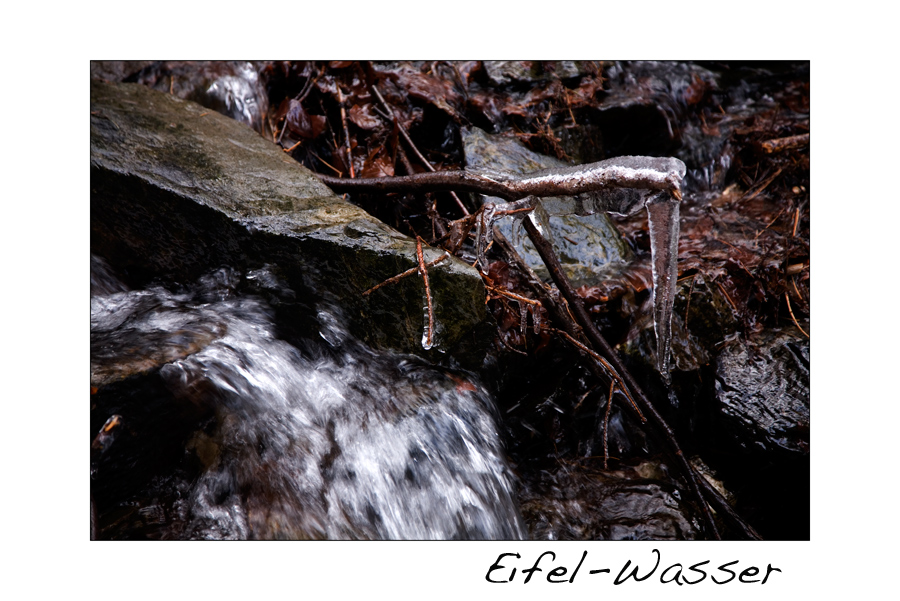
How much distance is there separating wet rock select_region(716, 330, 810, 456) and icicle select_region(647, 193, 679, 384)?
851 mm

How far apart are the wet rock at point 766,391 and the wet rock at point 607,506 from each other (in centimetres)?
46

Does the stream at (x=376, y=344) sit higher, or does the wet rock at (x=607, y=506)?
the stream at (x=376, y=344)

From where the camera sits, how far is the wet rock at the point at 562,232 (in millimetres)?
3123

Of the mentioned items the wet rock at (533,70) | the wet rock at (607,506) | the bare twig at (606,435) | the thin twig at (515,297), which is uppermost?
the wet rock at (533,70)

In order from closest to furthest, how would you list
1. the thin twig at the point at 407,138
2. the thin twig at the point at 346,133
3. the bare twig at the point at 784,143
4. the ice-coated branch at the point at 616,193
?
the ice-coated branch at the point at 616,193
the thin twig at the point at 407,138
the thin twig at the point at 346,133
the bare twig at the point at 784,143

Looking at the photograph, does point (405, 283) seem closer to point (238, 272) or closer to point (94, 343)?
point (238, 272)

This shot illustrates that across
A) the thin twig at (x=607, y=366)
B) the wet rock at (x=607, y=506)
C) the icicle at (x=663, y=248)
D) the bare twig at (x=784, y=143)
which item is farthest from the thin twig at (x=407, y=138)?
the bare twig at (x=784, y=143)

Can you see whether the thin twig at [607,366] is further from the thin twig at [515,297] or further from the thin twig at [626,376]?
the thin twig at [515,297]

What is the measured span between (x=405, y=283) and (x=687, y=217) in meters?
2.80

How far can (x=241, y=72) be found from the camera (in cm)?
349

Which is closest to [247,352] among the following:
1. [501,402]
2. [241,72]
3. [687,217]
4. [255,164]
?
[255,164]

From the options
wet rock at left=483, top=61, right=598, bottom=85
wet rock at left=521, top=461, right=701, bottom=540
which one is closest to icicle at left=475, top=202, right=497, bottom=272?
wet rock at left=521, top=461, right=701, bottom=540

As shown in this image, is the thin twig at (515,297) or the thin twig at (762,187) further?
the thin twig at (762,187)

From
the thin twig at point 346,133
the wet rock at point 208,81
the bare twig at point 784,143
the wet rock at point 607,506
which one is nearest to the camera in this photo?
the wet rock at point 607,506
